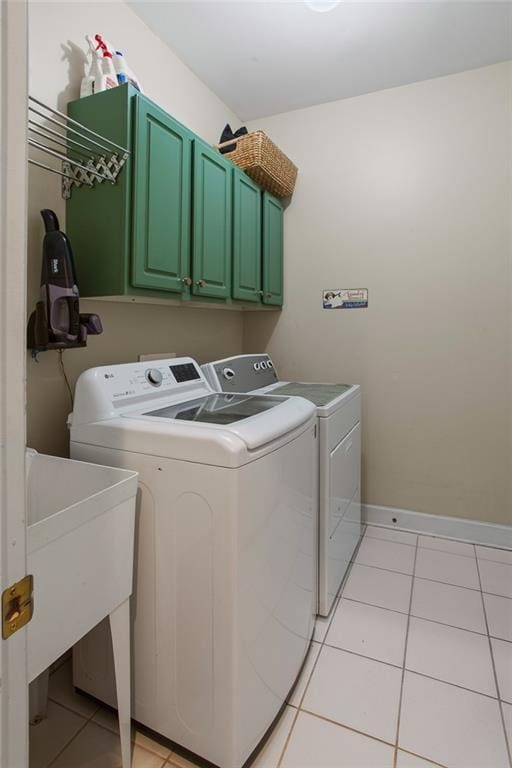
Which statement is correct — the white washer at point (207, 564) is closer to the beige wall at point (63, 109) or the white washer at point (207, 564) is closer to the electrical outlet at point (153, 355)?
the beige wall at point (63, 109)

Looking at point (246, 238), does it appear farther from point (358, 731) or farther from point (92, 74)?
point (358, 731)

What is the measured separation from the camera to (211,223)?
1914 mm

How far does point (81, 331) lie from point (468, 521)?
95.5 inches

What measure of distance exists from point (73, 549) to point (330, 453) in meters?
1.08

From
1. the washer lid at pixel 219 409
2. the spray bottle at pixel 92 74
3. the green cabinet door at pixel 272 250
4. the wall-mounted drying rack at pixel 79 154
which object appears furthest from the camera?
the green cabinet door at pixel 272 250

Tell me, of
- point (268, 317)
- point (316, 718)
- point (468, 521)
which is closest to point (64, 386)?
point (316, 718)

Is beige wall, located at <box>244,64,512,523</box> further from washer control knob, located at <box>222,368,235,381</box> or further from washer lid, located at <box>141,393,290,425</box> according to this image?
washer lid, located at <box>141,393,290,425</box>

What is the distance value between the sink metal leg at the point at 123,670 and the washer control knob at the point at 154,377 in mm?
770

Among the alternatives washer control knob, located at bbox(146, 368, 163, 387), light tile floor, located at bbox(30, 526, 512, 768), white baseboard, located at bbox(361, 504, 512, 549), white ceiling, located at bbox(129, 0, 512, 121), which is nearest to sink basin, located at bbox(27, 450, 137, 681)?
washer control knob, located at bbox(146, 368, 163, 387)

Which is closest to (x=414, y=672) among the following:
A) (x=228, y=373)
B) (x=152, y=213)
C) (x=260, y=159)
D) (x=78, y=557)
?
(x=78, y=557)

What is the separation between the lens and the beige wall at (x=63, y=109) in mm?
1431

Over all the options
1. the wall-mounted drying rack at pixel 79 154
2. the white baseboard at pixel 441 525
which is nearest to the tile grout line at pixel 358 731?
the white baseboard at pixel 441 525

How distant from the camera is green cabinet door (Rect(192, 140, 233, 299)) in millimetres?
1803

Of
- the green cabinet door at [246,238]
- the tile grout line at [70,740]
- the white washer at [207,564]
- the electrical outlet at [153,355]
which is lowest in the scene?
the tile grout line at [70,740]
